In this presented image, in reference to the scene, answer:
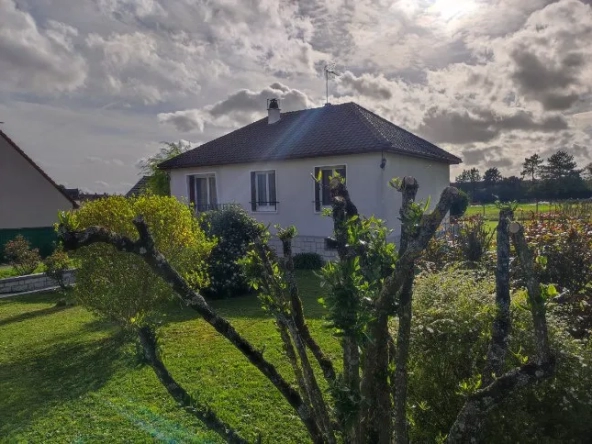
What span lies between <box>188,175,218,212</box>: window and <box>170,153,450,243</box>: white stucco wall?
37 cm

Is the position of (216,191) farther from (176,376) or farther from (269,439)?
(269,439)

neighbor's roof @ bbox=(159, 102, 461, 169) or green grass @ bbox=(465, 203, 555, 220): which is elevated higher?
neighbor's roof @ bbox=(159, 102, 461, 169)

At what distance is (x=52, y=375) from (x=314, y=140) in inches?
453

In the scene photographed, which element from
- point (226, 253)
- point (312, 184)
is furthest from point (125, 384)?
point (312, 184)

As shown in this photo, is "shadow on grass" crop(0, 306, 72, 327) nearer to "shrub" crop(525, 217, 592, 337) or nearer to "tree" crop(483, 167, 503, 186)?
"shrub" crop(525, 217, 592, 337)

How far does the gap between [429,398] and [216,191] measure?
15.1m

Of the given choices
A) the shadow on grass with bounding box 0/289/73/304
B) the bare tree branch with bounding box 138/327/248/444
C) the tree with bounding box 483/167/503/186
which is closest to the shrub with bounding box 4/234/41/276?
the shadow on grass with bounding box 0/289/73/304

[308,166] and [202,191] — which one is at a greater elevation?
[308,166]

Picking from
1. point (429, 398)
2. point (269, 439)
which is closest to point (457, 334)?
point (429, 398)

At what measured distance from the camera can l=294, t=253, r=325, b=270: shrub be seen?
46.2 ft

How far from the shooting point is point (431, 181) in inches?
657

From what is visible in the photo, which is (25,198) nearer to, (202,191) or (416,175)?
(202,191)

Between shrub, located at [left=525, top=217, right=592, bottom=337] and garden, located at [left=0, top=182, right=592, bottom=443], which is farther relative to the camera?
shrub, located at [left=525, top=217, right=592, bottom=337]

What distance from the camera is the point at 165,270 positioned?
6.04ft
